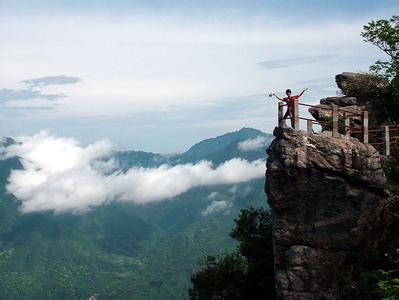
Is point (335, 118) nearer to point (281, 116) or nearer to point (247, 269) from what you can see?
point (281, 116)

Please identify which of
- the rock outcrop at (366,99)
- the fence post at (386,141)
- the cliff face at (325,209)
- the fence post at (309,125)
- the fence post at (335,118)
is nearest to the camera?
the cliff face at (325,209)

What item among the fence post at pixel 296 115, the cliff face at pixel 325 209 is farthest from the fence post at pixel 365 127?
the fence post at pixel 296 115

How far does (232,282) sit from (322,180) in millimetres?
20685

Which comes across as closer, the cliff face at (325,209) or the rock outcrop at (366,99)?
the cliff face at (325,209)

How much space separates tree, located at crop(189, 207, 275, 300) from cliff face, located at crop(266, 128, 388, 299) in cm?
880

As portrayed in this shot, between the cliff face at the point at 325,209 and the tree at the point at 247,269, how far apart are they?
347 inches

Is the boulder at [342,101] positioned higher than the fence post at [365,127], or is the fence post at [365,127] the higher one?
the boulder at [342,101]

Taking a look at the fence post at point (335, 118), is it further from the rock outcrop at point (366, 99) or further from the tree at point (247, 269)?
the tree at point (247, 269)

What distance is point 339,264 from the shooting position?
25.7 m

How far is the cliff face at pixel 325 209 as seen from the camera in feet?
84.6

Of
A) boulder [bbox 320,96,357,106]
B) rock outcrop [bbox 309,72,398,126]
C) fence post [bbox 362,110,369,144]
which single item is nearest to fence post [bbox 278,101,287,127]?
fence post [bbox 362,110,369,144]

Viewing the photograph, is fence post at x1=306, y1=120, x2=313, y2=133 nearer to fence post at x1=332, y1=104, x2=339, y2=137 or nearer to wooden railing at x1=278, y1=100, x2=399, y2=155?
wooden railing at x1=278, y1=100, x2=399, y2=155

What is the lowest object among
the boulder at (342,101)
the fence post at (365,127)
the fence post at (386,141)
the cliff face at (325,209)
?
Result: the cliff face at (325,209)

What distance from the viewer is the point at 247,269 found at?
42.3m
